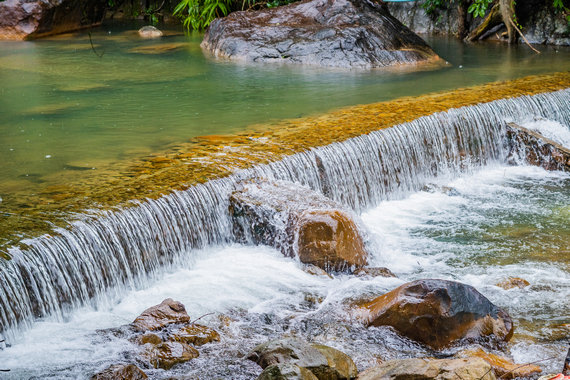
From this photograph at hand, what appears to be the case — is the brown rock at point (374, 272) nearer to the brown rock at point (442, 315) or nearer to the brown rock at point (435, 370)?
the brown rock at point (442, 315)

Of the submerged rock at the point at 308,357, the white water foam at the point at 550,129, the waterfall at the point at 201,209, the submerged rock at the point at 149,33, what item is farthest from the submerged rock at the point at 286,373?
the submerged rock at the point at 149,33

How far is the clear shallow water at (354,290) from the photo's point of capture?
409cm

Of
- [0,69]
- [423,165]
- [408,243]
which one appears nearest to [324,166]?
[408,243]

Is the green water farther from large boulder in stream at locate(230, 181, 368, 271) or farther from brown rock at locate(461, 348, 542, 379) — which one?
brown rock at locate(461, 348, 542, 379)

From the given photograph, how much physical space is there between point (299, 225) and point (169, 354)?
181 cm

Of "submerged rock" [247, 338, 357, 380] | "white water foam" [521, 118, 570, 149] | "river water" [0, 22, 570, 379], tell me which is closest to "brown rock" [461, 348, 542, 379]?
"river water" [0, 22, 570, 379]

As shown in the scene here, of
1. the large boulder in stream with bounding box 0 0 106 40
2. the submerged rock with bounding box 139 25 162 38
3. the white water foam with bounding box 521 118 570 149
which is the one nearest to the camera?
the white water foam with bounding box 521 118 570 149

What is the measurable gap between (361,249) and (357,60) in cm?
657

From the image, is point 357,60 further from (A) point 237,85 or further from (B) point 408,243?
(B) point 408,243

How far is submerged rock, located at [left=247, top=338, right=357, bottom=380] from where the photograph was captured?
11.8ft

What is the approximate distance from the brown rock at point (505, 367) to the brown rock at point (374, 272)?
1309 millimetres

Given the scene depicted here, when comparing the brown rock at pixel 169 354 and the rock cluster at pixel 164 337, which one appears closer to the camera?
the rock cluster at pixel 164 337

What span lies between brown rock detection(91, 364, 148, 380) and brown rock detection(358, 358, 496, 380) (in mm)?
1227

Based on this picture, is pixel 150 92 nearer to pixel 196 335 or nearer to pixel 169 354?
pixel 196 335
